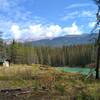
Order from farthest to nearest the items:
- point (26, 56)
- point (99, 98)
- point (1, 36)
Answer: point (26, 56) → point (1, 36) → point (99, 98)

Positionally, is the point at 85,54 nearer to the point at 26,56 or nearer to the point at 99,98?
the point at 26,56

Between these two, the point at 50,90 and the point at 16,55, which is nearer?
the point at 50,90

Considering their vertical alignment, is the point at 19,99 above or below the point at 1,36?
below

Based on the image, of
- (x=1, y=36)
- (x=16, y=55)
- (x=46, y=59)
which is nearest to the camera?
(x=1, y=36)

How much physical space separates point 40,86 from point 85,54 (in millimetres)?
128318

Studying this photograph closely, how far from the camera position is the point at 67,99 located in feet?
43.1

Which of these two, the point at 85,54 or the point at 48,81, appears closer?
the point at 48,81

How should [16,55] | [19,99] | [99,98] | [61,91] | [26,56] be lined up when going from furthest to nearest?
[26,56]
[16,55]
[61,91]
[19,99]
[99,98]

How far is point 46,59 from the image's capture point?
157500mm

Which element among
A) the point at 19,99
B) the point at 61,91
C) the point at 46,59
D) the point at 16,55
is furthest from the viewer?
the point at 46,59

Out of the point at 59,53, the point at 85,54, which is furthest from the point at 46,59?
the point at 85,54

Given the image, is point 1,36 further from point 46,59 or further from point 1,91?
point 1,91

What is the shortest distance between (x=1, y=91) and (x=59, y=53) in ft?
479

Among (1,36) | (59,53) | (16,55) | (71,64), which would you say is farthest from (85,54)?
(1,36)
